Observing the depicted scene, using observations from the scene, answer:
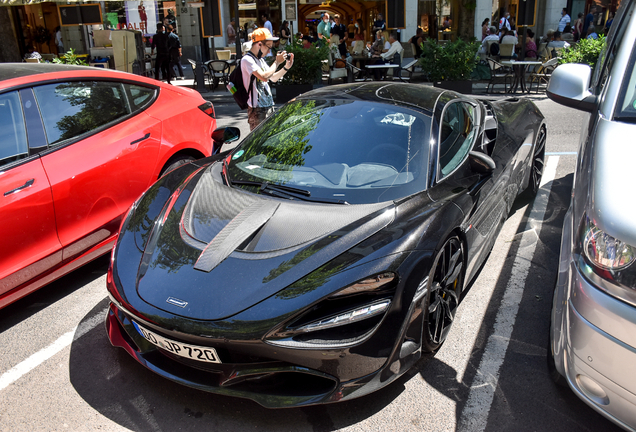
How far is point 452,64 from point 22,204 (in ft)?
35.3

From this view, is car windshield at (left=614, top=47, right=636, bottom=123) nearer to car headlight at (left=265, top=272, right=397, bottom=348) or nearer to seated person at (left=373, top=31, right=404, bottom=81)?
car headlight at (left=265, top=272, right=397, bottom=348)

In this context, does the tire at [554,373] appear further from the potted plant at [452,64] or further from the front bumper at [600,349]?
the potted plant at [452,64]

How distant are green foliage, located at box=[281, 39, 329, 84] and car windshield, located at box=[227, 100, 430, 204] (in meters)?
8.33

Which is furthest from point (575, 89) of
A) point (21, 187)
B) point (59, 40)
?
point (59, 40)

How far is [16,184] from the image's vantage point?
127 inches

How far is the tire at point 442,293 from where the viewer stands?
2688 millimetres

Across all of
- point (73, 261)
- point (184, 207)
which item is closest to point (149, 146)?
point (73, 261)

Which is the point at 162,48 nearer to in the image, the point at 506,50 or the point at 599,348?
the point at 506,50

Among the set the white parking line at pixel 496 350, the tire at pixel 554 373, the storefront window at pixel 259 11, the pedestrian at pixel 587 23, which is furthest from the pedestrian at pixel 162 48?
the pedestrian at pixel 587 23

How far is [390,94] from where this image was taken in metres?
3.61

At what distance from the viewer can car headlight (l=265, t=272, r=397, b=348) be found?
2219 mm

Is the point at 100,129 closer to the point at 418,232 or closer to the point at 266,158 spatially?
the point at 266,158

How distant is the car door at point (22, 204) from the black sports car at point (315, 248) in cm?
66

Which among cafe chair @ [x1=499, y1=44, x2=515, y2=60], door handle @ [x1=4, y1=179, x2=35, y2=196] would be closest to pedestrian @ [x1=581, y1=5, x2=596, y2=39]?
cafe chair @ [x1=499, y1=44, x2=515, y2=60]
